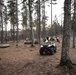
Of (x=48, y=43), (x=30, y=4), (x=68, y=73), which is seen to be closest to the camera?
(x=68, y=73)

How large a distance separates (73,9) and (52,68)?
12548 mm

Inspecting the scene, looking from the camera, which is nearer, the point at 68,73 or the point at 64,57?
the point at 68,73

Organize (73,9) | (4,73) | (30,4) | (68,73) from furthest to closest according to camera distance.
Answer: (30,4) < (73,9) < (4,73) < (68,73)

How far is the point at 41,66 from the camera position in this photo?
36.3ft

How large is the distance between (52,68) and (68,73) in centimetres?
133

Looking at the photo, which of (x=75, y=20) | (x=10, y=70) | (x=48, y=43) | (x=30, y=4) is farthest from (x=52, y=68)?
(x=30, y=4)

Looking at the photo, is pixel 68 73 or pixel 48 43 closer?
pixel 68 73

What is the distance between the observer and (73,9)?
2083 centimetres

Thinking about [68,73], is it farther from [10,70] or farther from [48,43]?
[48,43]

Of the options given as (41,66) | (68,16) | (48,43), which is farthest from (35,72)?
(48,43)

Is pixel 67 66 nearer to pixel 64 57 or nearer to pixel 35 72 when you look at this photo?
pixel 64 57

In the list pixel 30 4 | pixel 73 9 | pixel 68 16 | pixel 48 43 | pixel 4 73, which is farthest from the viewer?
pixel 30 4

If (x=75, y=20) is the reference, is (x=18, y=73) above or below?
below

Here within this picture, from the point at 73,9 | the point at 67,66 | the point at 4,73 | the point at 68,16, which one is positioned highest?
the point at 73,9
